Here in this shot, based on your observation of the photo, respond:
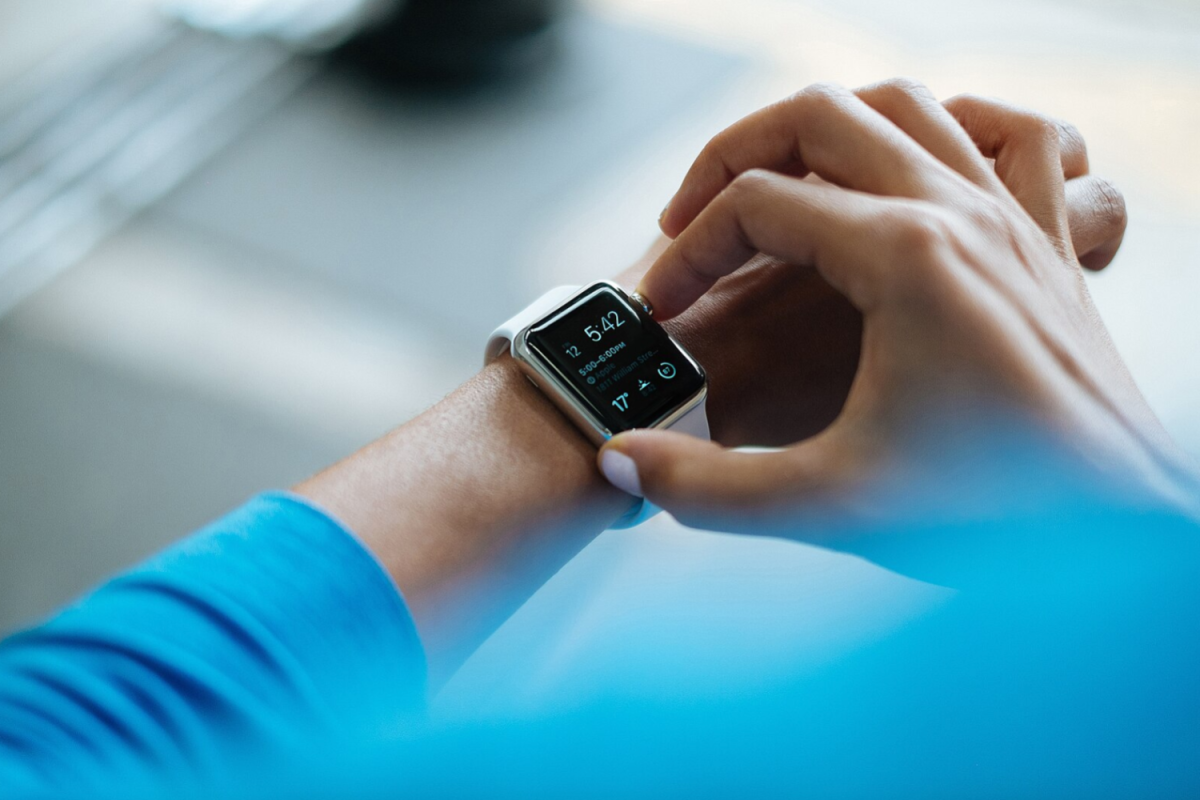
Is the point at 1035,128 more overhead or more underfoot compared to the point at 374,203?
more underfoot

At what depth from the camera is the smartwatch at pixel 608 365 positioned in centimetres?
80

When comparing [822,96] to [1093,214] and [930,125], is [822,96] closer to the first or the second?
[930,125]

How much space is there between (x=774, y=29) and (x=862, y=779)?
5.43ft

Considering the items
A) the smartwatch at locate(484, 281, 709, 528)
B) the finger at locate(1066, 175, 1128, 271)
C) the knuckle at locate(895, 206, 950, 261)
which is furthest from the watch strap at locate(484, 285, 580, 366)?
the finger at locate(1066, 175, 1128, 271)

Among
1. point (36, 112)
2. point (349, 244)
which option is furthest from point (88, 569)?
point (36, 112)

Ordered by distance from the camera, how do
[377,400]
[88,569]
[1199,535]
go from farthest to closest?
[377,400] → [88,569] → [1199,535]

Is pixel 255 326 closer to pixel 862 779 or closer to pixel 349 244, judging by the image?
pixel 349 244

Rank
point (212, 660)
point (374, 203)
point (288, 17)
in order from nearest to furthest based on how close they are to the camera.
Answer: point (212, 660)
point (374, 203)
point (288, 17)

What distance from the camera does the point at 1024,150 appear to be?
0.89m

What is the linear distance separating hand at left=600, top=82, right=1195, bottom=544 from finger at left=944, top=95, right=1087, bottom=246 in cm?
2

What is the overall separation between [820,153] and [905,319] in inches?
9.6

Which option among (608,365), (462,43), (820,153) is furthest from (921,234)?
(462,43)

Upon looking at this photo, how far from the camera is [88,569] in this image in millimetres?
1212

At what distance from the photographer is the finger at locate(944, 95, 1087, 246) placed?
83cm
